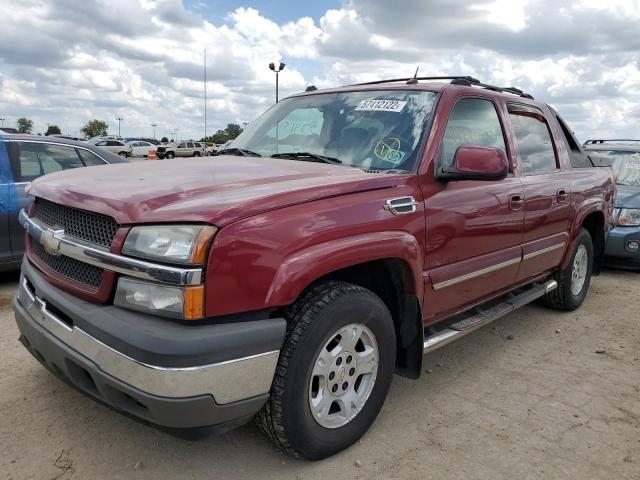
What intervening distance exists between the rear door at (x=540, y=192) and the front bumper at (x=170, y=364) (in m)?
2.48

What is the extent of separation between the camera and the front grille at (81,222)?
228cm

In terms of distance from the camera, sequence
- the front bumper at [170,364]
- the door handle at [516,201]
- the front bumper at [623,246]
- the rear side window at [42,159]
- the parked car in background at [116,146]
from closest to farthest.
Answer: the front bumper at [170,364] < the door handle at [516,201] < the rear side window at [42,159] < the front bumper at [623,246] < the parked car in background at [116,146]

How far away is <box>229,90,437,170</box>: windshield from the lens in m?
3.12

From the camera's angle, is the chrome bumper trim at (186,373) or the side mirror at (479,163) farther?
the side mirror at (479,163)

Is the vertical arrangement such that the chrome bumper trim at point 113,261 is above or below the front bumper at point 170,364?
above

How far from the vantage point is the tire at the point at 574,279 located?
490cm

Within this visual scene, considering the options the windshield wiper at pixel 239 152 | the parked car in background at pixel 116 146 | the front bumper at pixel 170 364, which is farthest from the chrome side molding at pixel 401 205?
the parked car in background at pixel 116 146

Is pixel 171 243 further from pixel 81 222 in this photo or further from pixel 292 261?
pixel 81 222

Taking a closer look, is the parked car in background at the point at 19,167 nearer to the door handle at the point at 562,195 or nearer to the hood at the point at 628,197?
the door handle at the point at 562,195

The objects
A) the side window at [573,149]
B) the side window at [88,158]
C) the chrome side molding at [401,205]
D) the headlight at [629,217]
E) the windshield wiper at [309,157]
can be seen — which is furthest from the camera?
the headlight at [629,217]

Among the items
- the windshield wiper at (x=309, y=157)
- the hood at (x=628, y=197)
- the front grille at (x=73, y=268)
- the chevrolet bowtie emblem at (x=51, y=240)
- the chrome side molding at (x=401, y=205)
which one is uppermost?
the windshield wiper at (x=309, y=157)

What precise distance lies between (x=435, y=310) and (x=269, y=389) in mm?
1315

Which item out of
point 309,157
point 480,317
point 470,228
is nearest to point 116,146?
point 309,157

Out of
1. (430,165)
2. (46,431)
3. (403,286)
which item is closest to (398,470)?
(403,286)
